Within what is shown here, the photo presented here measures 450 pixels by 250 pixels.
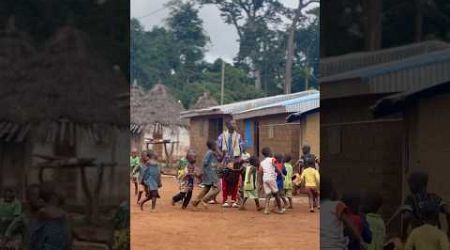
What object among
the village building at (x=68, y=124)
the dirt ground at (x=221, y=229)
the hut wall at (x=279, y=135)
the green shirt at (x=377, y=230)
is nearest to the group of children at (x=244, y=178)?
the dirt ground at (x=221, y=229)

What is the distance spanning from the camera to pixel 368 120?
195 inches

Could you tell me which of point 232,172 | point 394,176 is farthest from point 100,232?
point 232,172

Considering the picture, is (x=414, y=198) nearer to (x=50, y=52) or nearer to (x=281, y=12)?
(x=50, y=52)

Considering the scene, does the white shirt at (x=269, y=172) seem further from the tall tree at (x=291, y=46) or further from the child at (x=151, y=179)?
the tall tree at (x=291, y=46)

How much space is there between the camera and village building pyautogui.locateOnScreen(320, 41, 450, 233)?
16.0ft

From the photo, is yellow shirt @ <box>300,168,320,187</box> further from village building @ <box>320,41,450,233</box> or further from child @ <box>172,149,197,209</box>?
village building @ <box>320,41,450,233</box>

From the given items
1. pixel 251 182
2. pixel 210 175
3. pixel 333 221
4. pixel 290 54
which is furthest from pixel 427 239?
pixel 290 54

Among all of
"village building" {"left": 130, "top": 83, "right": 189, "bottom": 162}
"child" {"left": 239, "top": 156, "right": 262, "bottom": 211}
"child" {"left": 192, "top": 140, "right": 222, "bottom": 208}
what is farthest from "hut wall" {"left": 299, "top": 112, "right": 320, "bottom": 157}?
"village building" {"left": 130, "top": 83, "right": 189, "bottom": 162}

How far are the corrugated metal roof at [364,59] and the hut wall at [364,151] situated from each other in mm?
218

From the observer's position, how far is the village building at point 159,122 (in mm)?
28250

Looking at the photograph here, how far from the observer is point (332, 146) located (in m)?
5.00

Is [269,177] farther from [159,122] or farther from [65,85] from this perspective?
[159,122]

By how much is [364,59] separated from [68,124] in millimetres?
2141

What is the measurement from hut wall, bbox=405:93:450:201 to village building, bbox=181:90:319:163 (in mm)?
13198
